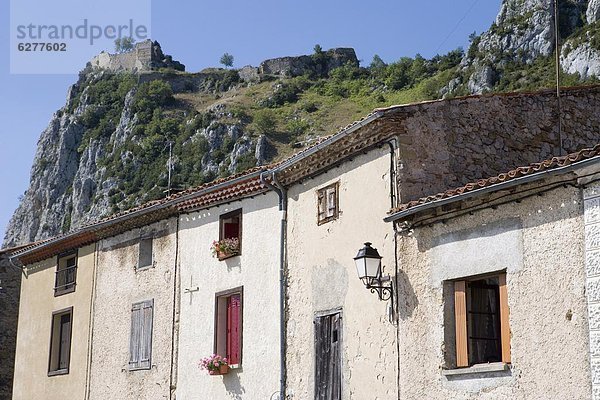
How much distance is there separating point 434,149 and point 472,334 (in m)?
3.20

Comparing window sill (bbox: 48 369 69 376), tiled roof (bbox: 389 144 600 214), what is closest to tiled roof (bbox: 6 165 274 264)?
window sill (bbox: 48 369 69 376)

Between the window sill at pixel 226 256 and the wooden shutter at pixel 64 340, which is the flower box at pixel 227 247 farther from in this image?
the wooden shutter at pixel 64 340

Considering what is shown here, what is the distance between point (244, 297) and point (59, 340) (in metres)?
8.19

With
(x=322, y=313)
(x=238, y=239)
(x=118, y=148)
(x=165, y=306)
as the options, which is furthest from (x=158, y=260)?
(x=118, y=148)

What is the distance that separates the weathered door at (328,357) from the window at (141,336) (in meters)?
6.06

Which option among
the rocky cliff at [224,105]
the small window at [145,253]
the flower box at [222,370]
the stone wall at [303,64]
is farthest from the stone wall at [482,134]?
the stone wall at [303,64]

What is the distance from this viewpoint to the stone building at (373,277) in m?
11.0

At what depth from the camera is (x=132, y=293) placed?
2122 cm

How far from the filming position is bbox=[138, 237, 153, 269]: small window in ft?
69.1

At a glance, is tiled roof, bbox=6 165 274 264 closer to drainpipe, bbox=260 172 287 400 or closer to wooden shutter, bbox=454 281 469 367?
drainpipe, bbox=260 172 287 400

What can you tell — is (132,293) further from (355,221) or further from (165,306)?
(355,221)

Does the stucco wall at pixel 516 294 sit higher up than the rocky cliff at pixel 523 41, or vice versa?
the rocky cliff at pixel 523 41

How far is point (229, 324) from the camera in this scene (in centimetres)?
1830

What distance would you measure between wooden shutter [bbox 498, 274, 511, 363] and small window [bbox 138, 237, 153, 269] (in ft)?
35.6
